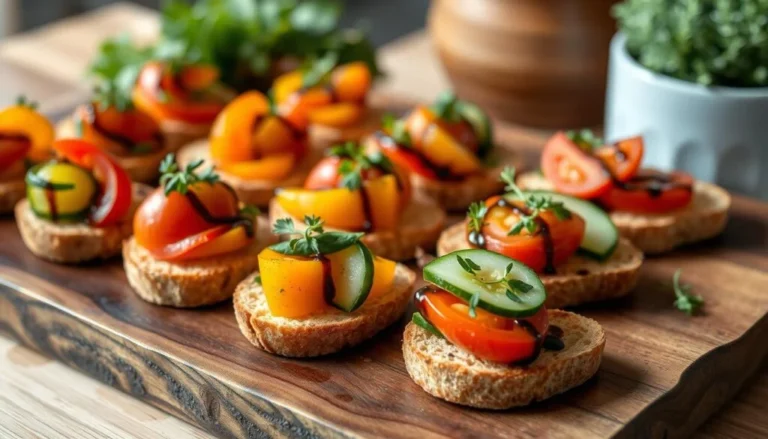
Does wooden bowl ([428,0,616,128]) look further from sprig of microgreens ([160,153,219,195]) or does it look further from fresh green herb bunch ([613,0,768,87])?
sprig of microgreens ([160,153,219,195])

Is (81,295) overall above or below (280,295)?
below

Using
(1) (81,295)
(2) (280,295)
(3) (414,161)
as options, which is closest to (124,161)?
(1) (81,295)

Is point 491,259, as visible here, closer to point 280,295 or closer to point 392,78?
point 280,295

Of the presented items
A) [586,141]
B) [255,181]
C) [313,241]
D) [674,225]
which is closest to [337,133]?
[255,181]

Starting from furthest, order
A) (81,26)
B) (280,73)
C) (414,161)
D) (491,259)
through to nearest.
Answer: (81,26)
(280,73)
(414,161)
(491,259)

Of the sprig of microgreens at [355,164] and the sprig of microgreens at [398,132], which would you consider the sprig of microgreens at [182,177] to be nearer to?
the sprig of microgreens at [355,164]

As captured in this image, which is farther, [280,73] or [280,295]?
[280,73]

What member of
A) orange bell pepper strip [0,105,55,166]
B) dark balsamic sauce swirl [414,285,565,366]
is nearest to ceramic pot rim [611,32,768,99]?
dark balsamic sauce swirl [414,285,565,366]
